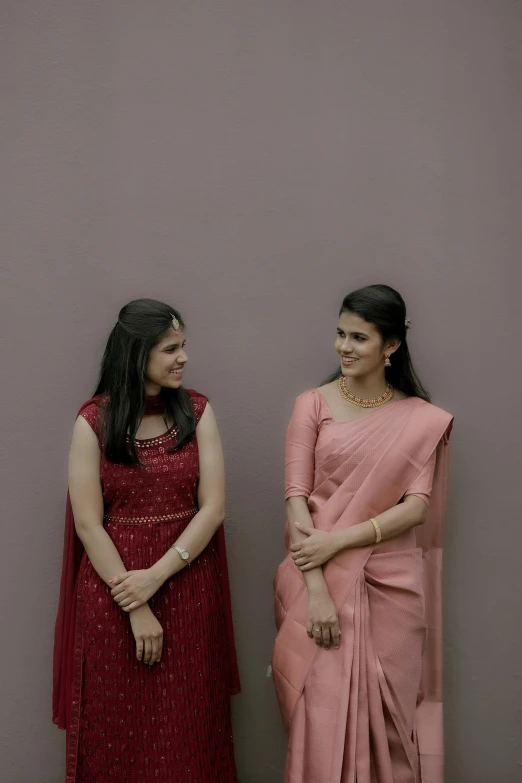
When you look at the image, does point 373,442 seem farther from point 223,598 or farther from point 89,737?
point 89,737

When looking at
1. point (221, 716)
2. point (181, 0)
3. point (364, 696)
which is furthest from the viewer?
point (181, 0)

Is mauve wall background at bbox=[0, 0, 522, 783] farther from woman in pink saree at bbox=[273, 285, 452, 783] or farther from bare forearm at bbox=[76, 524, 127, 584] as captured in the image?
bare forearm at bbox=[76, 524, 127, 584]

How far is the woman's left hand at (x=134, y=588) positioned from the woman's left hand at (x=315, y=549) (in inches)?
16.3

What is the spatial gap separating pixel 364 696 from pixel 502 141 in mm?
1880

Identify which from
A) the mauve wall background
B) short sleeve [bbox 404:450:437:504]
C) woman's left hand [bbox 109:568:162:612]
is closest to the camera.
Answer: woman's left hand [bbox 109:568:162:612]

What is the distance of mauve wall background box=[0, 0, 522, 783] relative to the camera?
8.54ft

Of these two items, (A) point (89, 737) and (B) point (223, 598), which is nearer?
(A) point (89, 737)

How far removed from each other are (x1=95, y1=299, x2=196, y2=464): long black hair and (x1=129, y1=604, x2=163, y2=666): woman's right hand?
1.43ft

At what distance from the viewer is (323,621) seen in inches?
85.5

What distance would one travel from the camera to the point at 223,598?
96.3 inches

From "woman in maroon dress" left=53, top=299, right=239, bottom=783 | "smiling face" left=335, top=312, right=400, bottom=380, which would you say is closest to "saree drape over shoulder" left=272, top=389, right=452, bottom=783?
"smiling face" left=335, top=312, right=400, bottom=380

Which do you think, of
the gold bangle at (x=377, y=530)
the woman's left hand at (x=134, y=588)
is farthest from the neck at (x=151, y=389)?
the gold bangle at (x=377, y=530)

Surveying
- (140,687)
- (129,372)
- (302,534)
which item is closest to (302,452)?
(302,534)

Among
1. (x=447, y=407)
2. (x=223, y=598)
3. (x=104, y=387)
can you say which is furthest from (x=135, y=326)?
(x=447, y=407)
